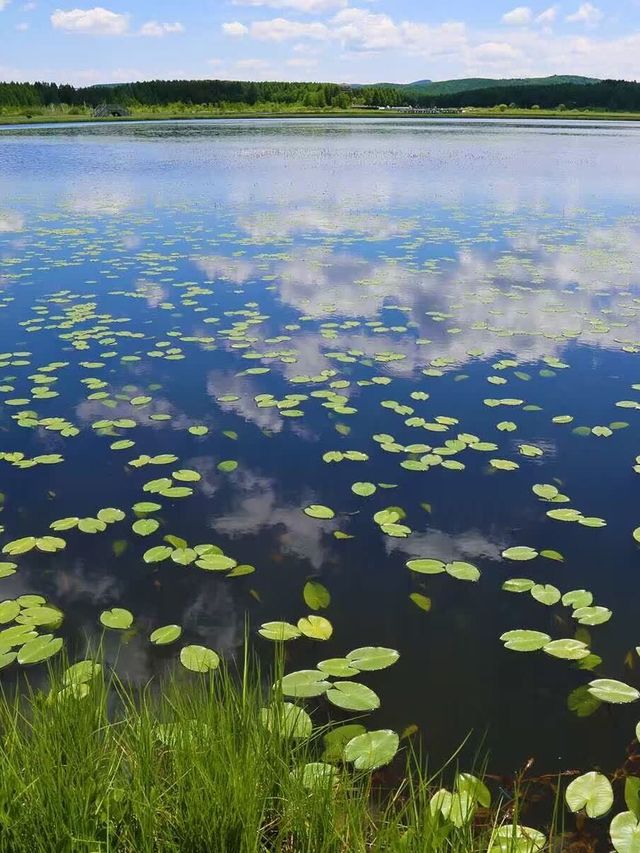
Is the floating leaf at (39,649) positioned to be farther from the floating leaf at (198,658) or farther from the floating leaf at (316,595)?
the floating leaf at (316,595)

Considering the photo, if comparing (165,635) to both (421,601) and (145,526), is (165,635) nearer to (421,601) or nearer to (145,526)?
→ (145,526)

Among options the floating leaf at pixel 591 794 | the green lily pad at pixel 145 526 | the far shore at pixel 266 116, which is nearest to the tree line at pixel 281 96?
the far shore at pixel 266 116

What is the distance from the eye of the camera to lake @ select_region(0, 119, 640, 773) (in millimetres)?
2938

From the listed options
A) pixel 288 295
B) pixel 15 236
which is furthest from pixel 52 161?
pixel 288 295

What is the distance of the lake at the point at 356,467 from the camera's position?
294 centimetres

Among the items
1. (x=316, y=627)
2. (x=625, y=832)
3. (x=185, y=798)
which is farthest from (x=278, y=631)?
(x=625, y=832)

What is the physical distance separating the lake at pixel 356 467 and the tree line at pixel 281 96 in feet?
351

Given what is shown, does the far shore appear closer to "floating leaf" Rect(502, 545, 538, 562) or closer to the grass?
"floating leaf" Rect(502, 545, 538, 562)

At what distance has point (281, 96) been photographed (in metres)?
123

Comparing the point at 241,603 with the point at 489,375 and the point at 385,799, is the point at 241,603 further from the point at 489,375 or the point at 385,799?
the point at 489,375

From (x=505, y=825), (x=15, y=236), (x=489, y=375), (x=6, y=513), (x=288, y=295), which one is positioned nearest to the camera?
(x=505, y=825)

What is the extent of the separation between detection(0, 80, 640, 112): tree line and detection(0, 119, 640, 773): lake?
107033 mm

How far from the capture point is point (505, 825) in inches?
84.6

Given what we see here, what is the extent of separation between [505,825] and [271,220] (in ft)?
46.4
